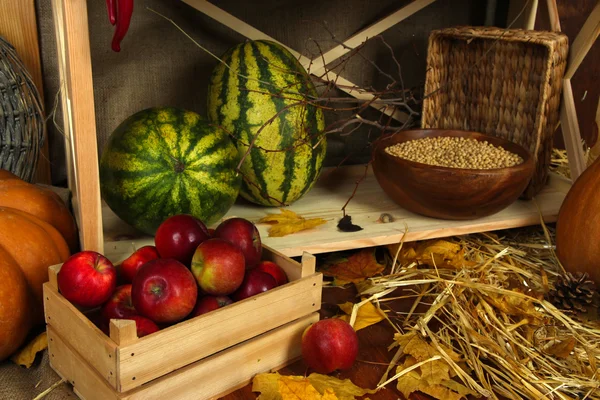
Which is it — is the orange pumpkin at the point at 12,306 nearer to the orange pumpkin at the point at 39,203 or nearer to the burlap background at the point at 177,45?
the orange pumpkin at the point at 39,203

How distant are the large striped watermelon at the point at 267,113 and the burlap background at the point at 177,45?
160mm

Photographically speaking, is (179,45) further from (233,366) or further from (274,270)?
(233,366)

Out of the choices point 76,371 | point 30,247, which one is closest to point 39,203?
point 30,247

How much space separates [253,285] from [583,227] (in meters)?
0.68

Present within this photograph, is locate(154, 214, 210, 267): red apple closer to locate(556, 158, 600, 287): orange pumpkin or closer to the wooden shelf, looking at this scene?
the wooden shelf

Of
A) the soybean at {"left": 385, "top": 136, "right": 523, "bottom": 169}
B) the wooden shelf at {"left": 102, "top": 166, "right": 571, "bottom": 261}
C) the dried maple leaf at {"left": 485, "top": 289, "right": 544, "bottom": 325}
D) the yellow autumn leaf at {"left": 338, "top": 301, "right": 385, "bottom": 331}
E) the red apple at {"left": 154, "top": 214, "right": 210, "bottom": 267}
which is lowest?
the yellow autumn leaf at {"left": 338, "top": 301, "right": 385, "bottom": 331}

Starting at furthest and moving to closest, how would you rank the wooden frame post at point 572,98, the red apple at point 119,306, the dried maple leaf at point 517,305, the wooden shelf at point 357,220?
the wooden frame post at point 572,98, the wooden shelf at point 357,220, the dried maple leaf at point 517,305, the red apple at point 119,306

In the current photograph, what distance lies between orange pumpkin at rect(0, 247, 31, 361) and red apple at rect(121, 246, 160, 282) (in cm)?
16

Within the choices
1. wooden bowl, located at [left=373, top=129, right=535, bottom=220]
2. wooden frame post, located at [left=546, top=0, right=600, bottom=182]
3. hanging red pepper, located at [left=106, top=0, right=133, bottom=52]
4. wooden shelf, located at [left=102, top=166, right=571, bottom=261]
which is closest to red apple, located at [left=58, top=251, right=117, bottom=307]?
wooden shelf, located at [left=102, top=166, right=571, bottom=261]

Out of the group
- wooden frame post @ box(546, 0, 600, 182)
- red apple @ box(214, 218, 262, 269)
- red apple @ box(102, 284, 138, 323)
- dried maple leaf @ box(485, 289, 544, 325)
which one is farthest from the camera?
wooden frame post @ box(546, 0, 600, 182)

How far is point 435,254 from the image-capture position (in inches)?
54.4

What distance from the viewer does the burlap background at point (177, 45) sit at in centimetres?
150

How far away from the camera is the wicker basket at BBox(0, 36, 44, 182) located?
130cm

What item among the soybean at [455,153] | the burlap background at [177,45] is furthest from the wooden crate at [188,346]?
the burlap background at [177,45]
